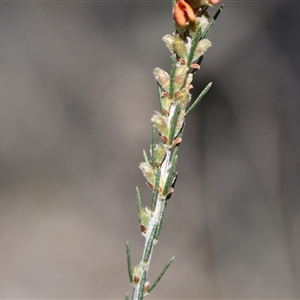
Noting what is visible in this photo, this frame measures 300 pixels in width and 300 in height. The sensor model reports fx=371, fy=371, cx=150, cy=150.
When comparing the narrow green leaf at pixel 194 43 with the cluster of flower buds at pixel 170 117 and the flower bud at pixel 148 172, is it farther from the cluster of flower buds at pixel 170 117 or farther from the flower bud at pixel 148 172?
the flower bud at pixel 148 172

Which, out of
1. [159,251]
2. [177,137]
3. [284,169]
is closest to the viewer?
[177,137]

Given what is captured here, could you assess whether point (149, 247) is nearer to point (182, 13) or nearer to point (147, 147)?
point (182, 13)

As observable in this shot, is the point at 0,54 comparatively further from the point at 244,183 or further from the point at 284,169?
the point at 284,169

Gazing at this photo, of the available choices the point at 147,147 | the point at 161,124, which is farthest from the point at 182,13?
the point at 147,147

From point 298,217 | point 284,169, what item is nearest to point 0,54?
point 284,169

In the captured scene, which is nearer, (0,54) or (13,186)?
(13,186)
